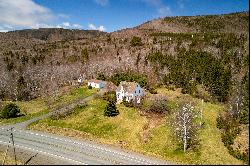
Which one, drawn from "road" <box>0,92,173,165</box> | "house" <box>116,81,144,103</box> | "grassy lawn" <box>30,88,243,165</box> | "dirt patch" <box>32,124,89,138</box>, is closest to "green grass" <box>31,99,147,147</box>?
"grassy lawn" <box>30,88,243,165</box>

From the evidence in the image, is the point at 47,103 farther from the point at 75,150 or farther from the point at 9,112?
the point at 75,150

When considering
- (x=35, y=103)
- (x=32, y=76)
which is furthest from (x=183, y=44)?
(x=35, y=103)

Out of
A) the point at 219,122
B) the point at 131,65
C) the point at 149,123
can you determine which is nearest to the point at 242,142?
the point at 219,122

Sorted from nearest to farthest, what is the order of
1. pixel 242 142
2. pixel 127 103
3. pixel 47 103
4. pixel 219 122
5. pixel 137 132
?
pixel 242 142
pixel 137 132
pixel 219 122
pixel 127 103
pixel 47 103

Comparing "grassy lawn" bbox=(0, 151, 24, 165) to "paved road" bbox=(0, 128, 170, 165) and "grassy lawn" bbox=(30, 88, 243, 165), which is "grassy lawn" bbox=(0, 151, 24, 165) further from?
"grassy lawn" bbox=(30, 88, 243, 165)

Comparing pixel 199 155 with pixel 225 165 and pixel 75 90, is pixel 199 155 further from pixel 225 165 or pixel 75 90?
pixel 75 90

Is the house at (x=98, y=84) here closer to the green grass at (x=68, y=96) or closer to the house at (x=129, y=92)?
the green grass at (x=68, y=96)

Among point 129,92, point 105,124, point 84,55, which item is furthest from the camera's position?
point 84,55
